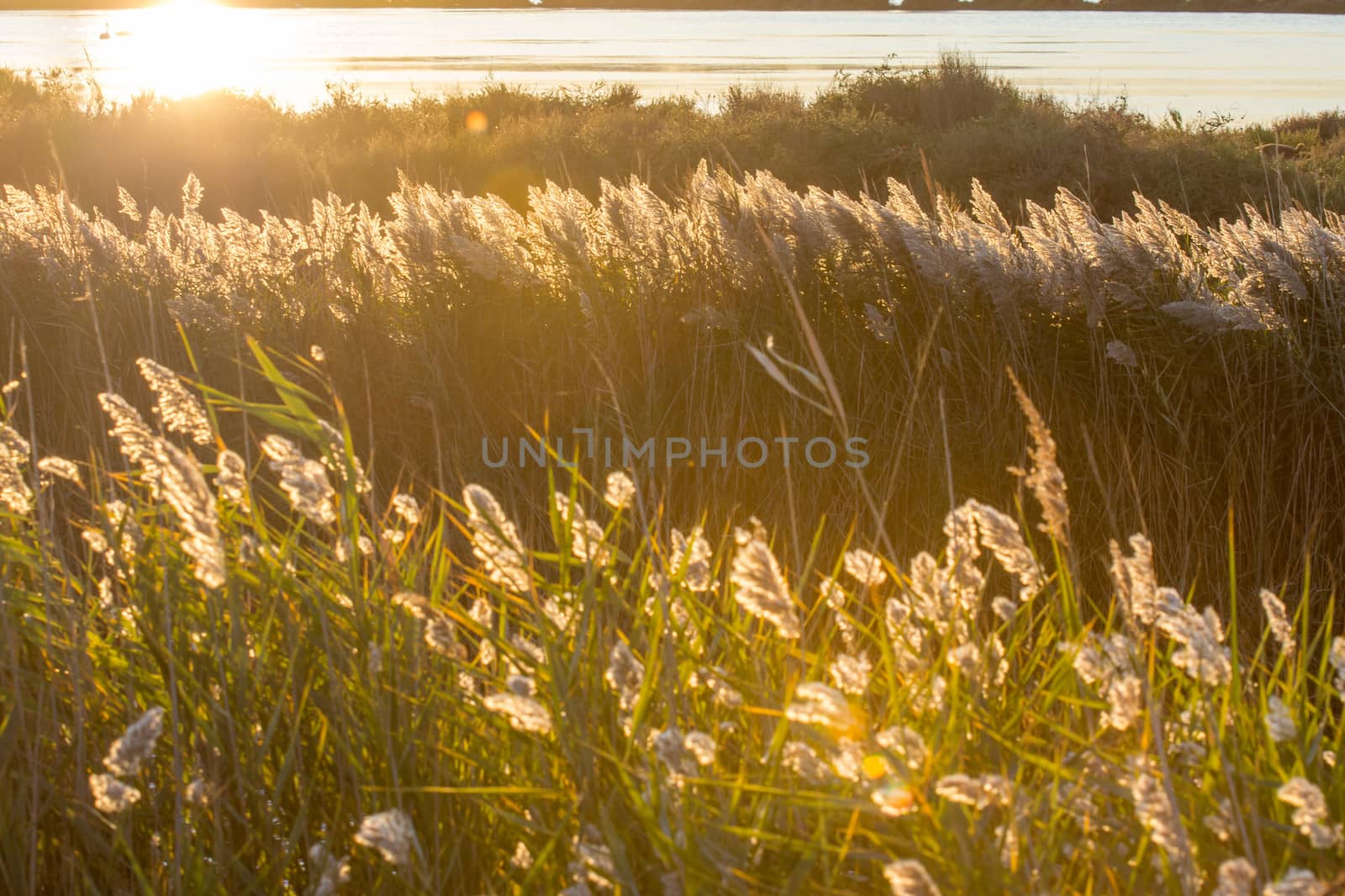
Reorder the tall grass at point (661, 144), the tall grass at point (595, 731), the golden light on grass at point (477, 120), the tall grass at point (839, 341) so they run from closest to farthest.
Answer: the tall grass at point (595, 731) → the tall grass at point (839, 341) → the tall grass at point (661, 144) → the golden light on grass at point (477, 120)

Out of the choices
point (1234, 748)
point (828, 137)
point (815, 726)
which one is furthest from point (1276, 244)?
point (828, 137)

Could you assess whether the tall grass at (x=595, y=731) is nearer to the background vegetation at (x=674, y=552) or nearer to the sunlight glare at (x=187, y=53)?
the background vegetation at (x=674, y=552)

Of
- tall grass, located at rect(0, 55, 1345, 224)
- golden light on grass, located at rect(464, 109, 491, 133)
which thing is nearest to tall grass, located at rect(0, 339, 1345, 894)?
tall grass, located at rect(0, 55, 1345, 224)

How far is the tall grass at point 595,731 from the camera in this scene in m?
1.20

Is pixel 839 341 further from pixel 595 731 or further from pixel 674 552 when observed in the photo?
pixel 595 731

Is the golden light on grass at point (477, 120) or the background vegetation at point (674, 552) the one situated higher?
the golden light on grass at point (477, 120)

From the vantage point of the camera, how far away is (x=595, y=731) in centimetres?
144

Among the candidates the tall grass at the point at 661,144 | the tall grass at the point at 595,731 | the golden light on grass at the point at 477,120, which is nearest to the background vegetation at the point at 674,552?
the tall grass at the point at 595,731

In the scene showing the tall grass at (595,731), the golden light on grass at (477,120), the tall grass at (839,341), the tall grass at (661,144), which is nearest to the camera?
the tall grass at (595,731)

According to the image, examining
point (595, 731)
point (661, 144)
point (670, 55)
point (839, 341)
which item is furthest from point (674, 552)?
point (670, 55)

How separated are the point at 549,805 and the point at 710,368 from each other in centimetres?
227

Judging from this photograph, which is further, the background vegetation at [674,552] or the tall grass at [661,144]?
the tall grass at [661,144]

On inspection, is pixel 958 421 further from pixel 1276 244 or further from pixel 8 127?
pixel 8 127

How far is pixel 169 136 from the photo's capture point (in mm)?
18734
